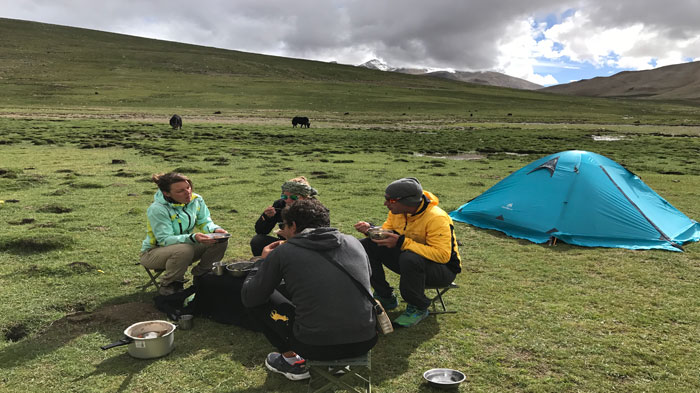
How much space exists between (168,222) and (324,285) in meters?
2.91

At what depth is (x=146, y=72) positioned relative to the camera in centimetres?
11056

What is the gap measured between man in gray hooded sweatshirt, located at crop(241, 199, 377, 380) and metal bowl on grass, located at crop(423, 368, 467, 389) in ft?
2.48

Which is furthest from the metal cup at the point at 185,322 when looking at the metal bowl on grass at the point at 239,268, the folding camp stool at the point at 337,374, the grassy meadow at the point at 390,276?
the folding camp stool at the point at 337,374

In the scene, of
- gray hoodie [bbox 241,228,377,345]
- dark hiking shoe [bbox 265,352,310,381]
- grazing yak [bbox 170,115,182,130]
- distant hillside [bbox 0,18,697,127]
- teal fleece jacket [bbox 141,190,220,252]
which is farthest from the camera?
distant hillside [bbox 0,18,697,127]

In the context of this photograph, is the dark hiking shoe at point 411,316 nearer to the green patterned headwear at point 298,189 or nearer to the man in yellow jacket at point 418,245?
the man in yellow jacket at point 418,245

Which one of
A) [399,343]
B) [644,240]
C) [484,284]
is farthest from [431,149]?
[399,343]

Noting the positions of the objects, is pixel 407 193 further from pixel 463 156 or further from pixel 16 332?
pixel 463 156

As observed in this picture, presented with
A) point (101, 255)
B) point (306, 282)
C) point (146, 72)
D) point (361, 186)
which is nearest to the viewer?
point (306, 282)

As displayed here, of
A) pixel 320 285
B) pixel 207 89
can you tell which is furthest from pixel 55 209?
pixel 207 89

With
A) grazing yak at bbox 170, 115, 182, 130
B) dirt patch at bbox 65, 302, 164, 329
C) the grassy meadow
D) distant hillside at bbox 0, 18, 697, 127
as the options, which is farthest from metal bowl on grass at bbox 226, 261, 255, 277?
distant hillside at bbox 0, 18, 697, 127

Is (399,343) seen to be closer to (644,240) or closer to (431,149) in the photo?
(644,240)

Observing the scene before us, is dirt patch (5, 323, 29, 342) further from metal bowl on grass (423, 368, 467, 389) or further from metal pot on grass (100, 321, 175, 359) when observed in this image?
metal bowl on grass (423, 368, 467, 389)

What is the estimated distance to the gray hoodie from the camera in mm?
3686

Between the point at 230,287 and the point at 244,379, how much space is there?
4.09 ft
